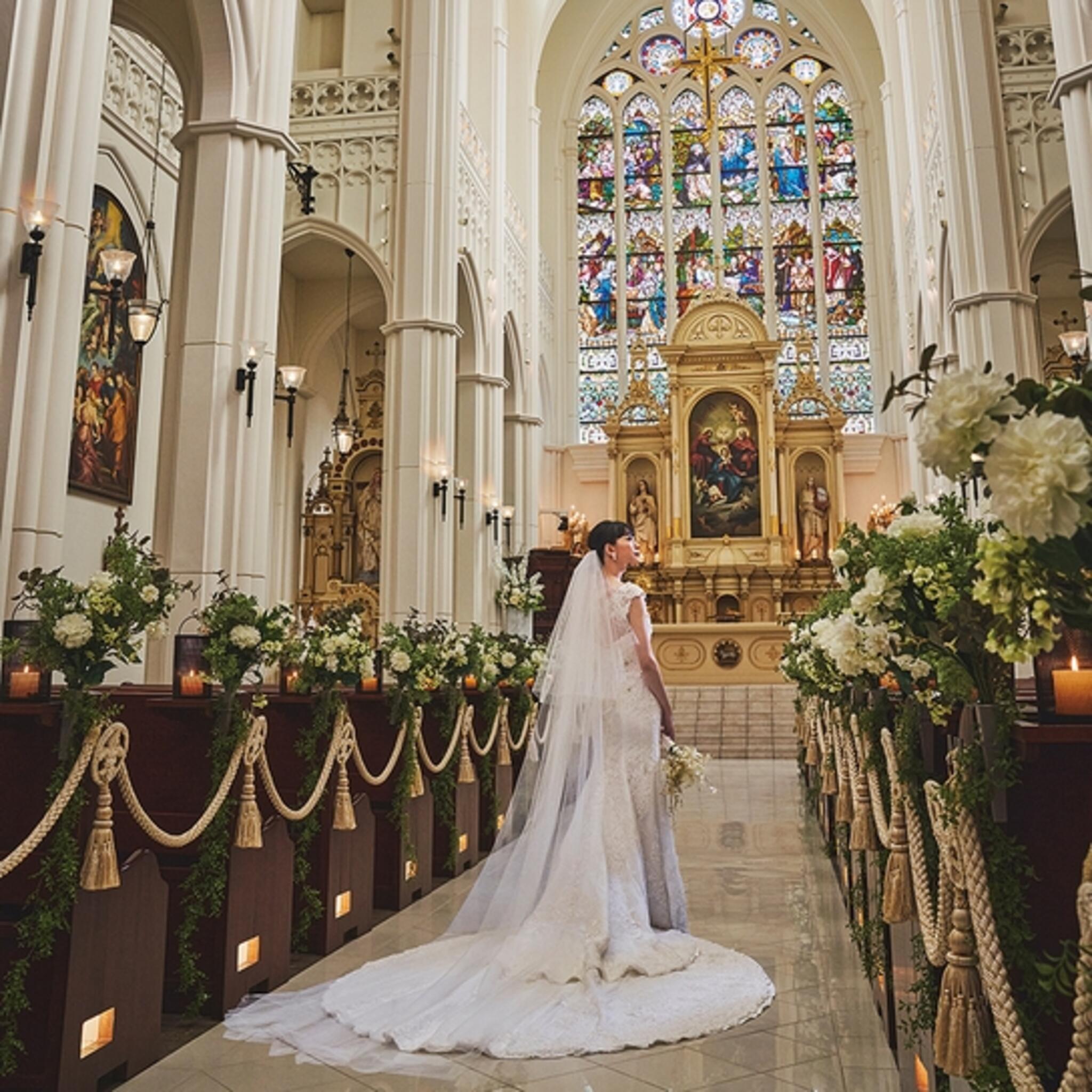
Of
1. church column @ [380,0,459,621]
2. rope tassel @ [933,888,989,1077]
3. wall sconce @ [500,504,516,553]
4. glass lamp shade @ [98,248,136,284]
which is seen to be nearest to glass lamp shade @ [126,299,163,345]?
glass lamp shade @ [98,248,136,284]

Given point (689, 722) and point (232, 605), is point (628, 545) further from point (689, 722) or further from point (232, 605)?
point (689, 722)

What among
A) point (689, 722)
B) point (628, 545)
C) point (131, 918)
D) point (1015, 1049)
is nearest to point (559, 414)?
point (689, 722)

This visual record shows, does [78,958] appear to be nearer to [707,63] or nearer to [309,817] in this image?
[309,817]

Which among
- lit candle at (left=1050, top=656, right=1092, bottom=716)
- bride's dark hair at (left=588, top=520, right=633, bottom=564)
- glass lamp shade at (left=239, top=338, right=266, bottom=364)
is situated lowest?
lit candle at (left=1050, top=656, right=1092, bottom=716)

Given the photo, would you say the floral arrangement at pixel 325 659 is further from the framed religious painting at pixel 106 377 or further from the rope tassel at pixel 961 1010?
the framed religious painting at pixel 106 377

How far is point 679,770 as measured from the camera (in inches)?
211

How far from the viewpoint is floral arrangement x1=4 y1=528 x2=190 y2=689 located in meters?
3.85

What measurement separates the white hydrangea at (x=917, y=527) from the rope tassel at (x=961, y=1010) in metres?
1.12

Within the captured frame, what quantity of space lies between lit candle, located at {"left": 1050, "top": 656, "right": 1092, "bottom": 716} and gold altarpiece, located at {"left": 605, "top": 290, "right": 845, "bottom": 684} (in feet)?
58.6

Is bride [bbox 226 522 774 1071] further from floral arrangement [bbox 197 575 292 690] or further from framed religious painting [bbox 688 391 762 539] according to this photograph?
framed religious painting [bbox 688 391 762 539]

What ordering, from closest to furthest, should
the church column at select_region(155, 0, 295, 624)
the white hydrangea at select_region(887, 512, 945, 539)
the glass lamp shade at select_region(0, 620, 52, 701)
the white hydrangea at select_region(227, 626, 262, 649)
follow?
the white hydrangea at select_region(887, 512, 945, 539), the glass lamp shade at select_region(0, 620, 52, 701), the white hydrangea at select_region(227, 626, 262, 649), the church column at select_region(155, 0, 295, 624)

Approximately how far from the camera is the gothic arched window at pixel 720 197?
24172mm

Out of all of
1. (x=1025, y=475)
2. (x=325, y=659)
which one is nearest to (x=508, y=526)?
(x=325, y=659)

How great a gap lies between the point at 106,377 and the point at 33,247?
6089 millimetres
